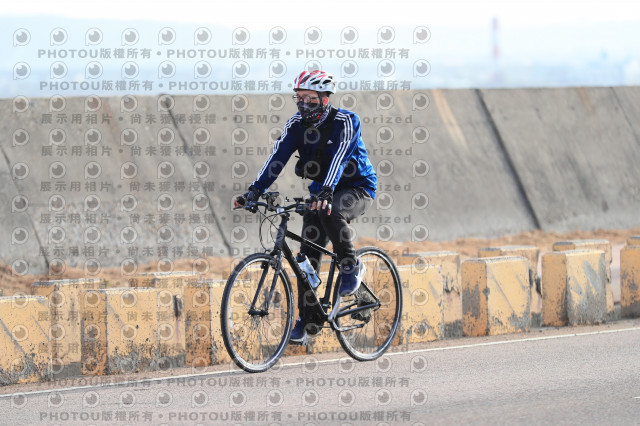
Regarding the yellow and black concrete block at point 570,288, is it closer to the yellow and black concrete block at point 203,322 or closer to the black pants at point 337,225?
the black pants at point 337,225

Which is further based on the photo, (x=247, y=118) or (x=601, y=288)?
(x=247, y=118)

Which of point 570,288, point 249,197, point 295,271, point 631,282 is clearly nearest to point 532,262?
point 570,288

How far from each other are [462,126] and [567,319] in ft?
22.3

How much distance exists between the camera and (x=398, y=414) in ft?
22.3

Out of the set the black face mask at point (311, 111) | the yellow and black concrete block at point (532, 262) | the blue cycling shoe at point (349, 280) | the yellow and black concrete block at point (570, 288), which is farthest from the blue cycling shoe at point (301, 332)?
the yellow and black concrete block at point (570, 288)

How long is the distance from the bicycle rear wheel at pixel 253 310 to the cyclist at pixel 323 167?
25 cm

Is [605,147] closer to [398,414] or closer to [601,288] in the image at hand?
[601,288]

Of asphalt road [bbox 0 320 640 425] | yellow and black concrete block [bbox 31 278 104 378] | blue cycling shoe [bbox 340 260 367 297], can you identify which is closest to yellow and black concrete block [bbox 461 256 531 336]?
asphalt road [bbox 0 320 640 425]

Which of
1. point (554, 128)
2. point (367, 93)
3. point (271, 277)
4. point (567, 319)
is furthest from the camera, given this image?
point (554, 128)

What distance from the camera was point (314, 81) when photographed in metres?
8.17

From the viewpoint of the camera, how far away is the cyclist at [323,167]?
8.18 metres

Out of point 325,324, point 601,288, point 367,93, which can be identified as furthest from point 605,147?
point 325,324

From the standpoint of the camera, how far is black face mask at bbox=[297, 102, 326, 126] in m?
8.19

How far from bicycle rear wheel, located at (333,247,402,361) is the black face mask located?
124 cm
